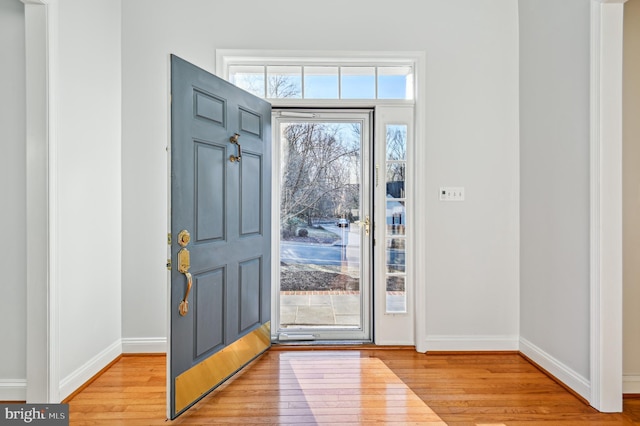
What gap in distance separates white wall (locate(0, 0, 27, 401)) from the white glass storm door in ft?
5.77

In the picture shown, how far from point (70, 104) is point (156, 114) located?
2.15 feet

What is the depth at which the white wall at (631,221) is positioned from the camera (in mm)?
2271

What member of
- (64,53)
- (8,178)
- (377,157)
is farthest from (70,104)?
(377,157)

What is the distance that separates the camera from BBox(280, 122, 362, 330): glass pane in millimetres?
3188

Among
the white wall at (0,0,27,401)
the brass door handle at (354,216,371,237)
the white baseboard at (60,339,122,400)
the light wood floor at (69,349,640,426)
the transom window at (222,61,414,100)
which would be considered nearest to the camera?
the light wood floor at (69,349,640,426)

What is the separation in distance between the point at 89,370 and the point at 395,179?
2744 millimetres

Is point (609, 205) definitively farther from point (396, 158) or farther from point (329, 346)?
point (329, 346)

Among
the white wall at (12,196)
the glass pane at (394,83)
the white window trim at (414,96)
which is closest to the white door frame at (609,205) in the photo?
the white window trim at (414,96)

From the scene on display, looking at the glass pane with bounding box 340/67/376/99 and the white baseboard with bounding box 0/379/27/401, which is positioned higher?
the glass pane with bounding box 340/67/376/99

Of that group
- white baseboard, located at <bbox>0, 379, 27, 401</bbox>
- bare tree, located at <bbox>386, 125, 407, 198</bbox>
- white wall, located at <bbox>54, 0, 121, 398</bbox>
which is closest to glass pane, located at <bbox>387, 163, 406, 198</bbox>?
bare tree, located at <bbox>386, 125, 407, 198</bbox>

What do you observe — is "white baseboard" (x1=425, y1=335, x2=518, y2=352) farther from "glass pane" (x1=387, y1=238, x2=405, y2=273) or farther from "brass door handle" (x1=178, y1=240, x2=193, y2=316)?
"brass door handle" (x1=178, y1=240, x2=193, y2=316)

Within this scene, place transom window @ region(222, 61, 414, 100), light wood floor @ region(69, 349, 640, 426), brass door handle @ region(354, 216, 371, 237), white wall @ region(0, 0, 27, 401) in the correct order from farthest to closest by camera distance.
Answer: brass door handle @ region(354, 216, 371, 237)
transom window @ region(222, 61, 414, 100)
white wall @ region(0, 0, 27, 401)
light wood floor @ region(69, 349, 640, 426)

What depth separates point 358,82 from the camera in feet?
9.96

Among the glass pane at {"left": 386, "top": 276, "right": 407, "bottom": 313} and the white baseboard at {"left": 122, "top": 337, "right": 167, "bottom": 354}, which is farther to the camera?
the glass pane at {"left": 386, "top": 276, "right": 407, "bottom": 313}
